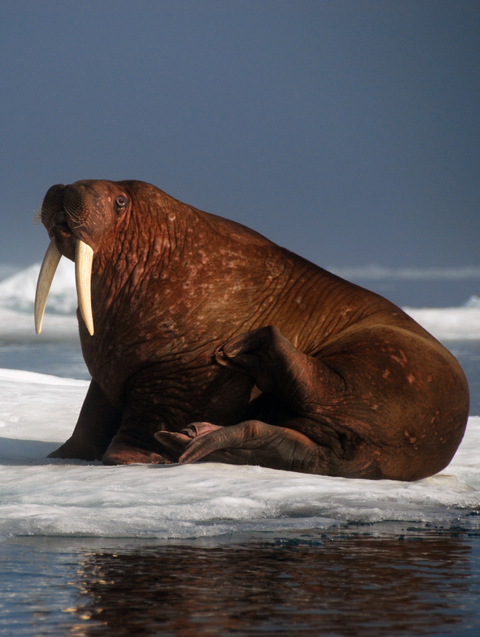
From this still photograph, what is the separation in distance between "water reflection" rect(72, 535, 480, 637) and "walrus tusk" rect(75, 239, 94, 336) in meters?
2.44

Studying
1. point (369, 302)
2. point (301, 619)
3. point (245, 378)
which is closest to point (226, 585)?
point (301, 619)

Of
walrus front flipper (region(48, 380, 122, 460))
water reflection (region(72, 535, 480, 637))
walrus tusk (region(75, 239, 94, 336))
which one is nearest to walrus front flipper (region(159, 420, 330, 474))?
walrus tusk (region(75, 239, 94, 336))

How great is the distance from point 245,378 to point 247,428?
1.62ft

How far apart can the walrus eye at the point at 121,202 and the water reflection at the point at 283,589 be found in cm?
307

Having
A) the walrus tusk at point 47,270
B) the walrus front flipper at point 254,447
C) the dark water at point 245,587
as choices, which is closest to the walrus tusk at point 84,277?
the walrus tusk at point 47,270

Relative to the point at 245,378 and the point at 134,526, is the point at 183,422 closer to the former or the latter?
the point at 245,378

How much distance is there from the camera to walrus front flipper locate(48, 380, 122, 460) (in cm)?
609

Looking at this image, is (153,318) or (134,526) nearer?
(134,526)

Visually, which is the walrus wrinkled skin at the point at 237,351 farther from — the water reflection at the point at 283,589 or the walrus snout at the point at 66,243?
the water reflection at the point at 283,589

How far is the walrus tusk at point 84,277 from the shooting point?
5238 millimetres

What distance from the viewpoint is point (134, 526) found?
3.43 meters

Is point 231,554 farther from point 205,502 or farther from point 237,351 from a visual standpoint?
point 237,351

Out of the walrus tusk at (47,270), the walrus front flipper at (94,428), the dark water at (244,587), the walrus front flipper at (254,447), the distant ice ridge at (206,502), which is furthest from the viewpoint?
the walrus front flipper at (94,428)

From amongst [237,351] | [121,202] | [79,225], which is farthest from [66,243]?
[237,351]
